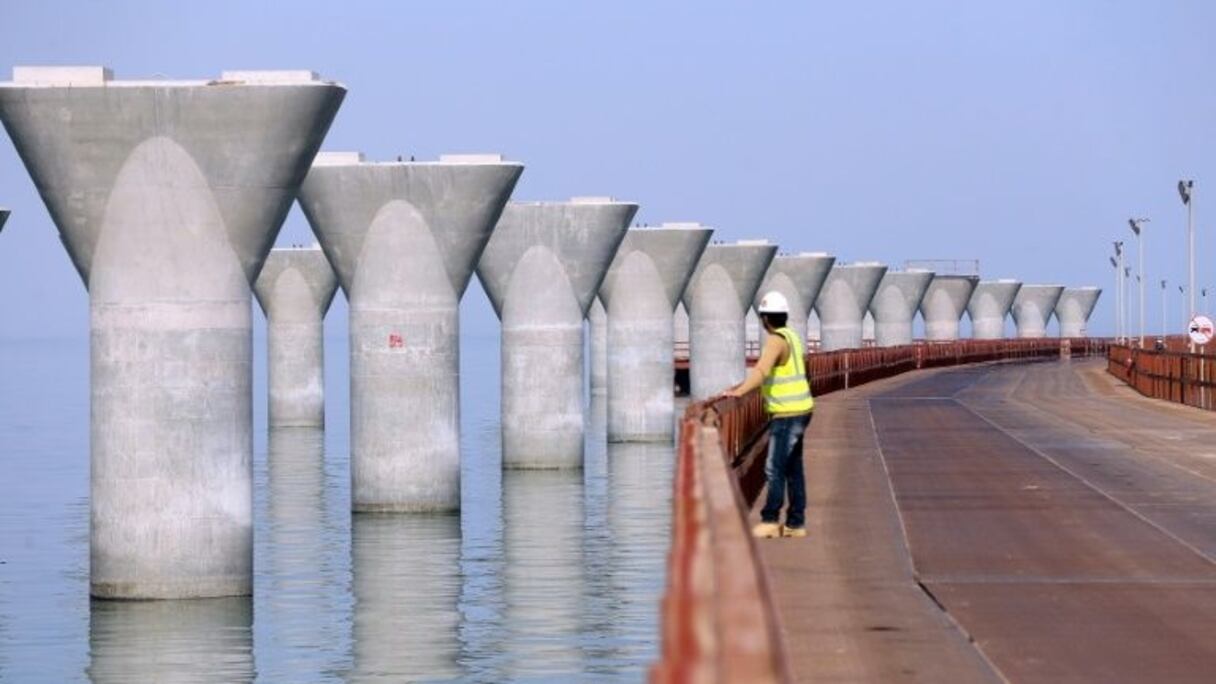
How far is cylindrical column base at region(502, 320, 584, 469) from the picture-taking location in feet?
189

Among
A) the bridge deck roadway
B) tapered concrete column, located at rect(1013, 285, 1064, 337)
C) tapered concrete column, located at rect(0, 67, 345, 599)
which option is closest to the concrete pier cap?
tapered concrete column, located at rect(1013, 285, 1064, 337)

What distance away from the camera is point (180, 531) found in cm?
2867

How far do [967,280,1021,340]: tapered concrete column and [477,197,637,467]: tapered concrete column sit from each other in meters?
111

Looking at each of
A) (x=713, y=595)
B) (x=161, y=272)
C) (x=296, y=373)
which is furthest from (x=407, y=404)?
(x=296, y=373)

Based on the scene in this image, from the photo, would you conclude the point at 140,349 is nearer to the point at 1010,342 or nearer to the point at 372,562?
the point at 372,562

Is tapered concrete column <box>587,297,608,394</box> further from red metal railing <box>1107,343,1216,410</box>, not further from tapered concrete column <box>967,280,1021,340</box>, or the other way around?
tapered concrete column <box>967,280,1021,340</box>

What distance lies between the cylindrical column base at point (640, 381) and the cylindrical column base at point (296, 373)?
13.3 meters

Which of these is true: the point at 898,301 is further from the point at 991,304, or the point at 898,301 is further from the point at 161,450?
the point at 161,450

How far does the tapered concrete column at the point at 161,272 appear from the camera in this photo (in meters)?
28.4

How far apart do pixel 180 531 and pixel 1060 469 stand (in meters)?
13.6

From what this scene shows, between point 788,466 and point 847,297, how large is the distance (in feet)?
337

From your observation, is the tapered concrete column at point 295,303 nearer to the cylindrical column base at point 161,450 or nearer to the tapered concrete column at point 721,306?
the tapered concrete column at point 721,306

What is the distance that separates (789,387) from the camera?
21.6 meters

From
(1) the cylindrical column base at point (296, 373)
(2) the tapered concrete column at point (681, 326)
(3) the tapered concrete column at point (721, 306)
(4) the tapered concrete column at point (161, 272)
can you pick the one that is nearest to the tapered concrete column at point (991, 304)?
(2) the tapered concrete column at point (681, 326)
